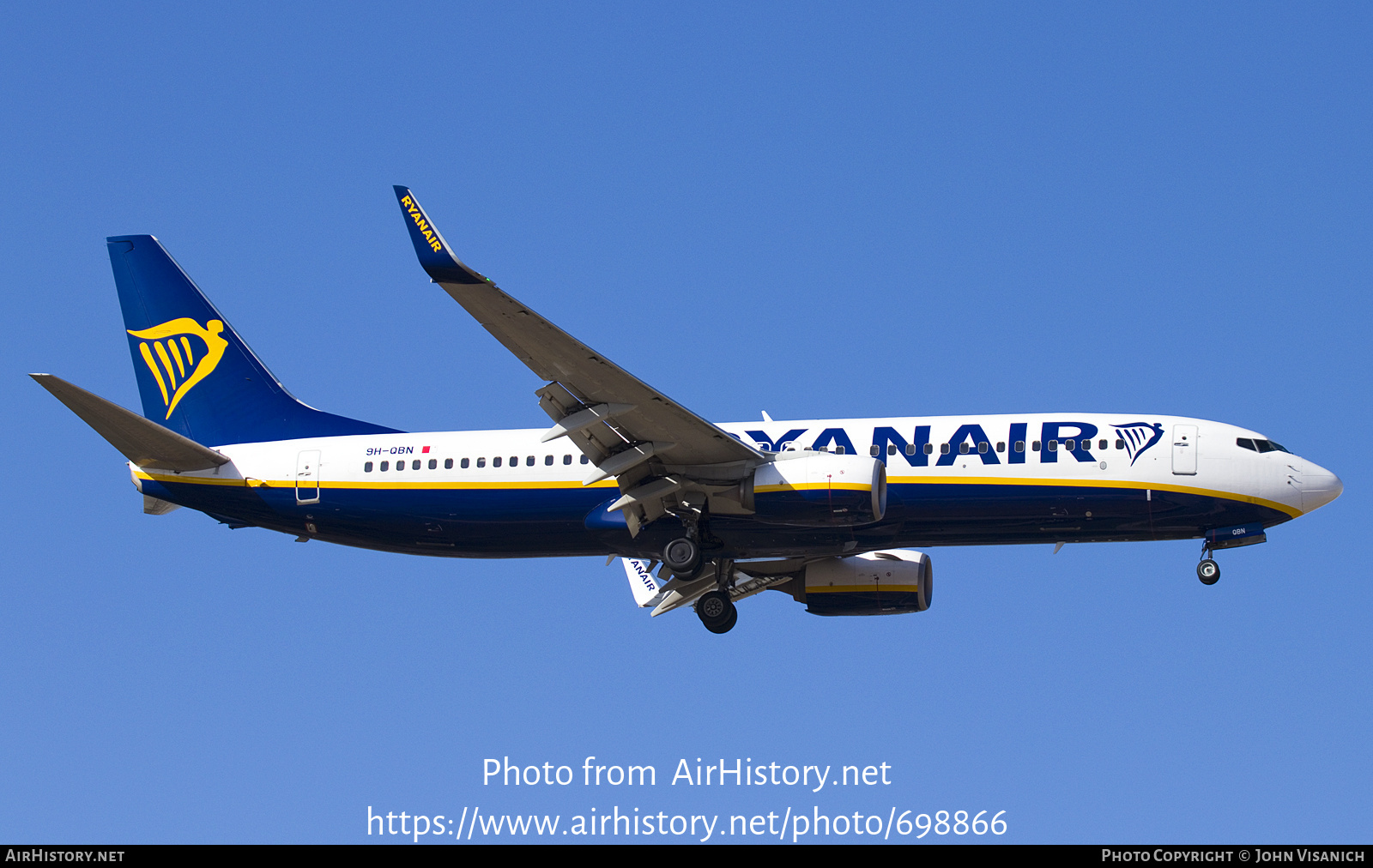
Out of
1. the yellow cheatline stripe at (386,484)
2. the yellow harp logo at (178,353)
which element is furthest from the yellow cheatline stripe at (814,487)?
the yellow harp logo at (178,353)

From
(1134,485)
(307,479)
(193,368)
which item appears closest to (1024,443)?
(1134,485)

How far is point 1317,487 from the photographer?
36969 mm

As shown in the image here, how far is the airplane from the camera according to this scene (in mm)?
36219

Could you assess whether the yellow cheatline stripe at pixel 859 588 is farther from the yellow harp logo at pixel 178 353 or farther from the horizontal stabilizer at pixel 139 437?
the yellow harp logo at pixel 178 353

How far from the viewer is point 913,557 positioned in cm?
4247

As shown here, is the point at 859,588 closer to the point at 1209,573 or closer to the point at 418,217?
the point at 1209,573

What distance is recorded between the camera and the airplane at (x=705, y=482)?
36.2 metres

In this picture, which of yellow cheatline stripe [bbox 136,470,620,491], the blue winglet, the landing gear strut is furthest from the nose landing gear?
the blue winglet

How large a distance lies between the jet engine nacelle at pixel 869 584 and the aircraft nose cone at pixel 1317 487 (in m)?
9.57

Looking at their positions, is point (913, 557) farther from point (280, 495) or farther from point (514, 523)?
point (280, 495)

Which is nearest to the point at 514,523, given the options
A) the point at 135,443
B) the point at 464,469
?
the point at 464,469

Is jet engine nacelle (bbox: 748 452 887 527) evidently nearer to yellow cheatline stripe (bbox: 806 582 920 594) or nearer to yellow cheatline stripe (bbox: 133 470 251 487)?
yellow cheatline stripe (bbox: 806 582 920 594)

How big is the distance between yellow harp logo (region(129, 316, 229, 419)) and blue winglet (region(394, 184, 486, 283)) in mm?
16243

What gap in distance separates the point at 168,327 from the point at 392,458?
815 centimetres
